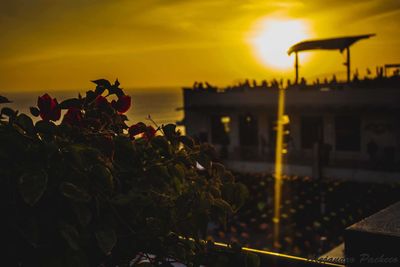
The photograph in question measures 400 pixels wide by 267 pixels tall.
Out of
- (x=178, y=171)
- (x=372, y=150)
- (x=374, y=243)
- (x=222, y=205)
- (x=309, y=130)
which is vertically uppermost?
(x=178, y=171)

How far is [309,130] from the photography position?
2712 centimetres

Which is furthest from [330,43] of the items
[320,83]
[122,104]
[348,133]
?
[122,104]

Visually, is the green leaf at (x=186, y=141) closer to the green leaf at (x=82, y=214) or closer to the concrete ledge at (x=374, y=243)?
the green leaf at (x=82, y=214)

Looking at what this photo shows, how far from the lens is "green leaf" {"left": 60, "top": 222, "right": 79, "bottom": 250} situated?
4.70 ft

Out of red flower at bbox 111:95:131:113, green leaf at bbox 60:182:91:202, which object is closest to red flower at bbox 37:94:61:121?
red flower at bbox 111:95:131:113

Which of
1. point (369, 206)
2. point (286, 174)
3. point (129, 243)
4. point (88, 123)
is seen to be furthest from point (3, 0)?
point (286, 174)

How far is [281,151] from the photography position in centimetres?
2655

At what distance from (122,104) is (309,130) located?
25696mm

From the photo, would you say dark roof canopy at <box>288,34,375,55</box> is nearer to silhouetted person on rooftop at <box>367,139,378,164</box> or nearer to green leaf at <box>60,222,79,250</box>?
silhouetted person on rooftop at <box>367,139,378,164</box>

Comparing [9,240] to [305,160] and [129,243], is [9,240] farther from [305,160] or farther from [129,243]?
[305,160]

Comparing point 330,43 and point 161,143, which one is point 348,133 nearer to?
point 330,43

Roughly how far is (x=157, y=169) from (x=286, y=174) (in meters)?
24.7

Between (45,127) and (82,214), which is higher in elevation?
(45,127)

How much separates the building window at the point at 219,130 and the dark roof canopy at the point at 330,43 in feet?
19.2
